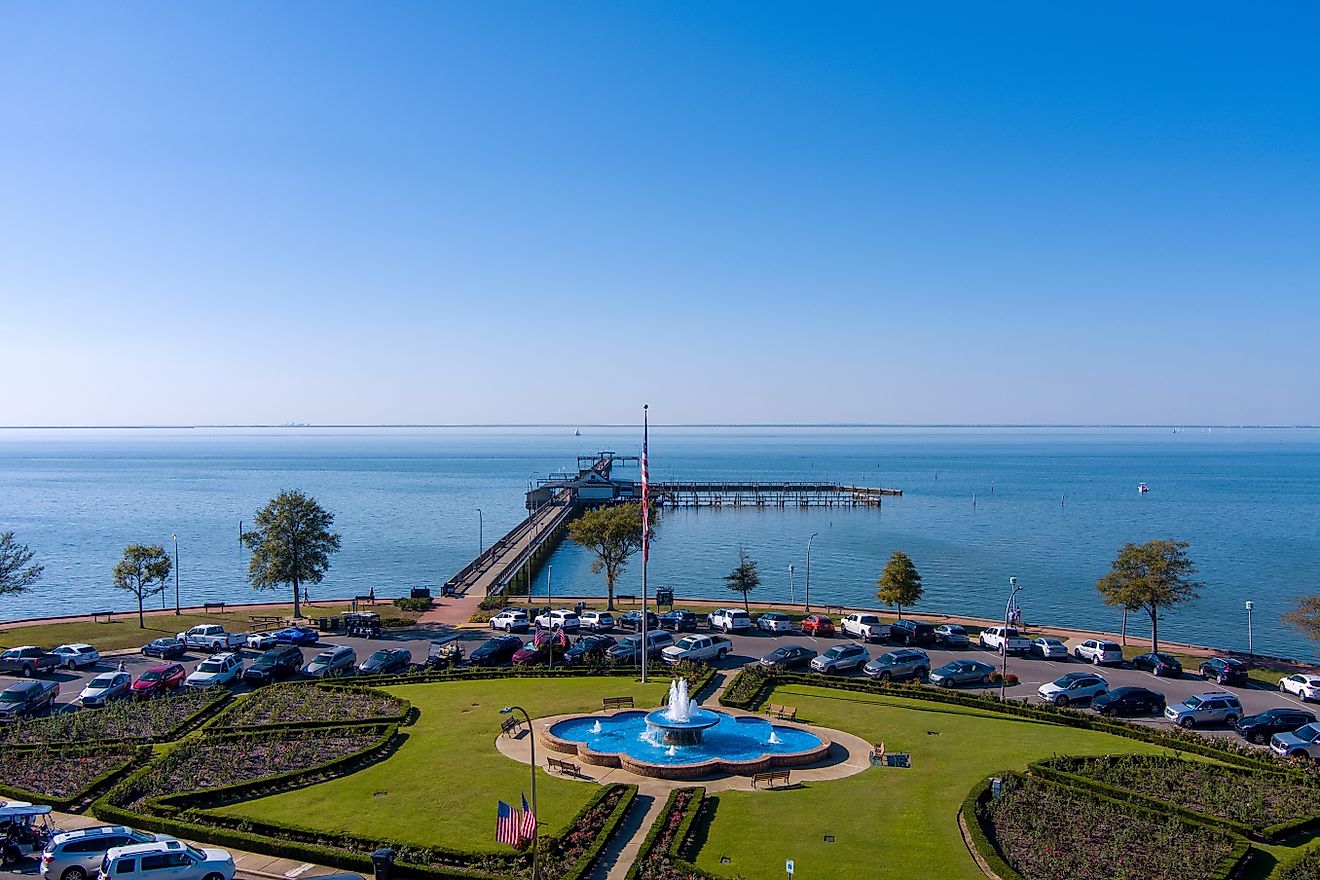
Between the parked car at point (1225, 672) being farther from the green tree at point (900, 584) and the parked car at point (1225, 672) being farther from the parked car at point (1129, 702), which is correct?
the green tree at point (900, 584)

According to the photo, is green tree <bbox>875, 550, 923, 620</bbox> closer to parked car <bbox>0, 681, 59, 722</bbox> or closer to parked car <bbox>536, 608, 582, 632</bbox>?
parked car <bbox>536, 608, 582, 632</bbox>

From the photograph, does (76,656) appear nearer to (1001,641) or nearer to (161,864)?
(161,864)

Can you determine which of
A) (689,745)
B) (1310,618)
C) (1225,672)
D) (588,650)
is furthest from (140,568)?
(1310,618)

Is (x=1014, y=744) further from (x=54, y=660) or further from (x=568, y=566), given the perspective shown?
(x=568, y=566)

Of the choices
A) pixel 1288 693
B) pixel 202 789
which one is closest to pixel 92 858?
pixel 202 789

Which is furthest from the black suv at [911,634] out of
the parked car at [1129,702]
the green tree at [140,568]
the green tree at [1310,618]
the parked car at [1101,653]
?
the green tree at [140,568]

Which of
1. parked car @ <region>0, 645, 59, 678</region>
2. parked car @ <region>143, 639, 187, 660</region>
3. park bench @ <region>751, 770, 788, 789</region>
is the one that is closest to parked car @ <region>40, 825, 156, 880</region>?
park bench @ <region>751, 770, 788, 789</region>
